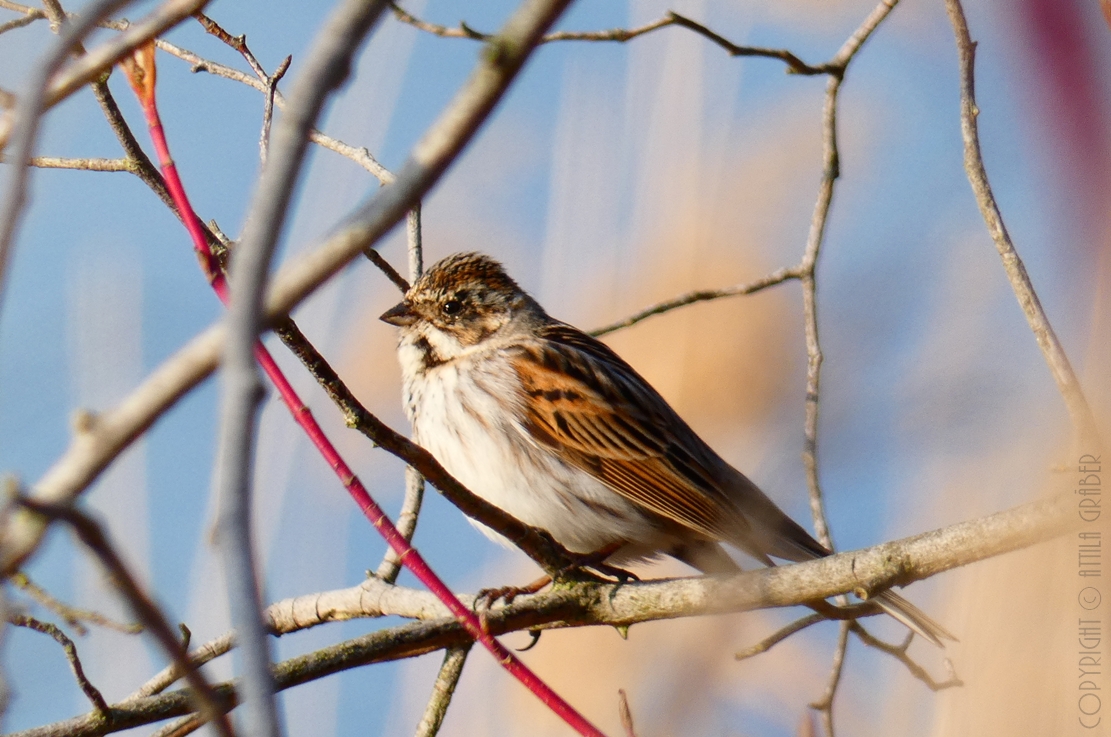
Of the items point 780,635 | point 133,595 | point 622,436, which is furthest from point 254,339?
point 622,436

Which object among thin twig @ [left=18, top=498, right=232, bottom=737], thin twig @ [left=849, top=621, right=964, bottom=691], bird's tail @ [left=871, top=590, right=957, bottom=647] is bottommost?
thin twig @ [left=18, top=498, right=232, bottom=737]

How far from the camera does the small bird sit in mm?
3742

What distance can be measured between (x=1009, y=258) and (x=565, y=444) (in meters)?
1.84

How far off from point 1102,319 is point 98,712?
5.48 ft

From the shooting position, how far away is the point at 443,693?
284 cm

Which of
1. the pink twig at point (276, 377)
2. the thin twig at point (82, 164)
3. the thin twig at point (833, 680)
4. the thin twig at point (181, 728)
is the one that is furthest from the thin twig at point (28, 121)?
the thin twig at point (833, 680)

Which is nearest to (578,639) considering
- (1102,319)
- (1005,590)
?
(1005,590)

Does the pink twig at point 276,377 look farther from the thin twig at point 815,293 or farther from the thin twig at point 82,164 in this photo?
the thin twig at point 815,293

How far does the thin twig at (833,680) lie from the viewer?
3068 mm

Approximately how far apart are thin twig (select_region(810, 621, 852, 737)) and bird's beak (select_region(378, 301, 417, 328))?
179 centimetres

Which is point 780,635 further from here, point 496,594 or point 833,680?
point 496,594

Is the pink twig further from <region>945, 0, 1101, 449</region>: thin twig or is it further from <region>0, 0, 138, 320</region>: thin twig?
<region>945, 0, 1101, 449</region>: thin twig

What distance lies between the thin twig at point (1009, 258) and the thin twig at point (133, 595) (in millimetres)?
1462

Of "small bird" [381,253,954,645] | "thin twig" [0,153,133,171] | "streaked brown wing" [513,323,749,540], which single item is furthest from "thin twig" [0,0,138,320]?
"streaked brown wing" [513,323,749,540]
